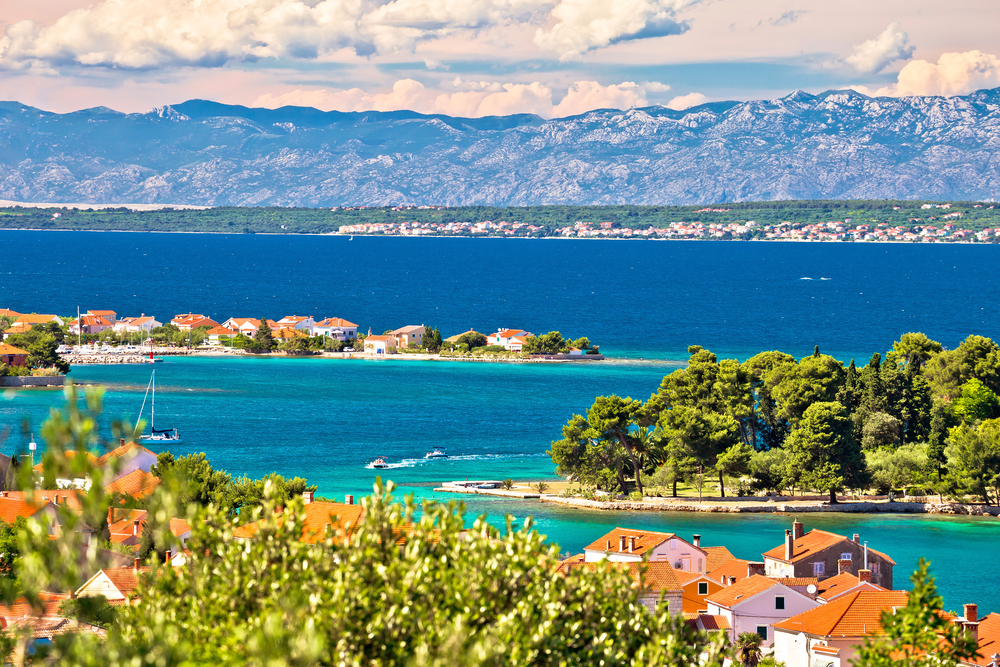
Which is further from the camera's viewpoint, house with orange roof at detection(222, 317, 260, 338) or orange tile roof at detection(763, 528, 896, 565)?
house with orange roof at detection(222, 317, 260, 338)

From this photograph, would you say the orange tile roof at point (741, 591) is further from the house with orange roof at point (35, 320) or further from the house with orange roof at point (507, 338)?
the house with orange roof at point (35, 320)

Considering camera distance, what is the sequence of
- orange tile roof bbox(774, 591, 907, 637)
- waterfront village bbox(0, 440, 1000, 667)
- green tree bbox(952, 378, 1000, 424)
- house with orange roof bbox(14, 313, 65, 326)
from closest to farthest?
1. waterfront village bbox(0, 440, 1000, 667)
2. orange tile roof bbox(774, 591, 907, 637)
3. green tree bbox(952, 378, 1000, 424)
4. house with orange roof bbox(14, 313, 65, 326)

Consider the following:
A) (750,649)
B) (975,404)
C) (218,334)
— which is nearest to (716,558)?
(750,649)

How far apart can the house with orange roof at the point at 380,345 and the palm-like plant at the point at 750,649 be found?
8721cm

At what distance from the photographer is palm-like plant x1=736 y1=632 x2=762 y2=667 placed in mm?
Result: 26845

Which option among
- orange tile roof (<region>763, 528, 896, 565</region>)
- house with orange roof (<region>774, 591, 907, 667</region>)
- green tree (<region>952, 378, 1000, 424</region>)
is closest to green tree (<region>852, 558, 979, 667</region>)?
house with orange roof (<region>774, 591, 907, 667</region>)

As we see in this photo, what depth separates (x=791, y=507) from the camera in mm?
50406

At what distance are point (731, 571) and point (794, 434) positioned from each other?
70.7 feet

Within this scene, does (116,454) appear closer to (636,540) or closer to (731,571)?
(636,540)

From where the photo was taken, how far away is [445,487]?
52.4 meters

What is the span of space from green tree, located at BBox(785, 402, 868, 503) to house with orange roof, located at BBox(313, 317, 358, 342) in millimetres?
69753

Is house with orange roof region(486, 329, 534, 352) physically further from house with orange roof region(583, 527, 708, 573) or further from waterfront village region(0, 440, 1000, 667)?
house with orange roof region(583, 527, 708, 573)

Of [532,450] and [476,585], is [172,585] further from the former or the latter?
[532,450]

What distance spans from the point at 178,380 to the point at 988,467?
59505mm
